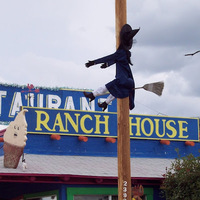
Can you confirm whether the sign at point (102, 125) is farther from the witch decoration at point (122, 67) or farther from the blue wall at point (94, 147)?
the witch decoration at point (122, 67)

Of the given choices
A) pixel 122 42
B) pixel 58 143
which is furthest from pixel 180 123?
pixel 122 42

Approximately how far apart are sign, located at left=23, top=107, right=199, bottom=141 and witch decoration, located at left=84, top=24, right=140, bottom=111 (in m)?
7.87

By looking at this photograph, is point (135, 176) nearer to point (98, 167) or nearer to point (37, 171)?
point (98, 167)

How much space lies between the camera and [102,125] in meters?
19.0

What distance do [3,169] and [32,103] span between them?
31.4 feet

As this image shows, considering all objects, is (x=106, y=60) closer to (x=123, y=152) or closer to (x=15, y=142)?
(x=123, y=152)

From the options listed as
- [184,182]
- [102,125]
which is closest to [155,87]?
[184,182]

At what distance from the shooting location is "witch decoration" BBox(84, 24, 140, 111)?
971cm

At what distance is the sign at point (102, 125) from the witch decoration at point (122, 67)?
25.8 ft

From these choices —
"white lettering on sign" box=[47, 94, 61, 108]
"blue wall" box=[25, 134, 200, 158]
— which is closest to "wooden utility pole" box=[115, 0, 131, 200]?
"blue wall" box=[25, 134, 200, 158]

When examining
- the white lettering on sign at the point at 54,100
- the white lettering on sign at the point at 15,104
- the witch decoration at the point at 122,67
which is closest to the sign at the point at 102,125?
the white lettering on sign at the point at 54,100

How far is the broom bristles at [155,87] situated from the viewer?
997 centimetres

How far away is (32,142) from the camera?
17.6 metres

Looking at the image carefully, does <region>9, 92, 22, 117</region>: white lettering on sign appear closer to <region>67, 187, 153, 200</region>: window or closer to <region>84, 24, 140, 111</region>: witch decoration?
<region>67, 187, 153, 200</region>: window
